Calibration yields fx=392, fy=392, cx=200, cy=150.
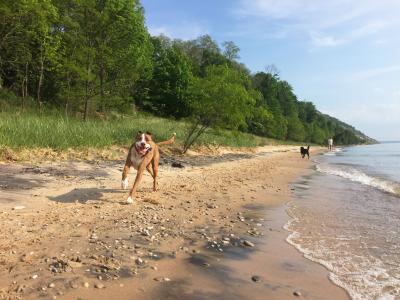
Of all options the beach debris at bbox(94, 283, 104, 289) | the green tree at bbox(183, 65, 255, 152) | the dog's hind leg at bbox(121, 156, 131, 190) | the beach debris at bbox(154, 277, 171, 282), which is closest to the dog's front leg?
the dog's hind leg at bbox(121, 156, 131, 190)

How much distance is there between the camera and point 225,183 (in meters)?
12.0

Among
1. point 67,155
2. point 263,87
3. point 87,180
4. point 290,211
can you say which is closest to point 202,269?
point 290,211

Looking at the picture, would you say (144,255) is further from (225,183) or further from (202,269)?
(225,183)

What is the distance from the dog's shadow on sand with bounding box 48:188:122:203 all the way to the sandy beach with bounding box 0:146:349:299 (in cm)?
2

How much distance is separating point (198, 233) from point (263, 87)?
86.2 meters

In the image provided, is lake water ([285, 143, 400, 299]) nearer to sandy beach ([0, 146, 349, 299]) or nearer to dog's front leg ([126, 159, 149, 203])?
sandy beach ([0, 146, 349, 299])

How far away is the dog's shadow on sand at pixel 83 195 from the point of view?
24.3 ft

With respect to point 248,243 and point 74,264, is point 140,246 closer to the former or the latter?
point 74,264

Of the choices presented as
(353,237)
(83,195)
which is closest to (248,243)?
(353,237)

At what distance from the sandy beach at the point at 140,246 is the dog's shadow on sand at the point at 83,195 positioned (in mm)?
21

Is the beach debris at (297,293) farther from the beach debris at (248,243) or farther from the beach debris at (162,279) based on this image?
the beach debris at (248,243)

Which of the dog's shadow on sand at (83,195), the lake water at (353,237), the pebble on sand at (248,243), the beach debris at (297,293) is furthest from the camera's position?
the dog's shadow on sand at (83,195)

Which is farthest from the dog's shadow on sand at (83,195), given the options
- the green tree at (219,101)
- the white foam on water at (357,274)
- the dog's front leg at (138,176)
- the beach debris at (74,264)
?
the green tree at (219,101)

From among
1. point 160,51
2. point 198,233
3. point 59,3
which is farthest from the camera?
point 160,51
